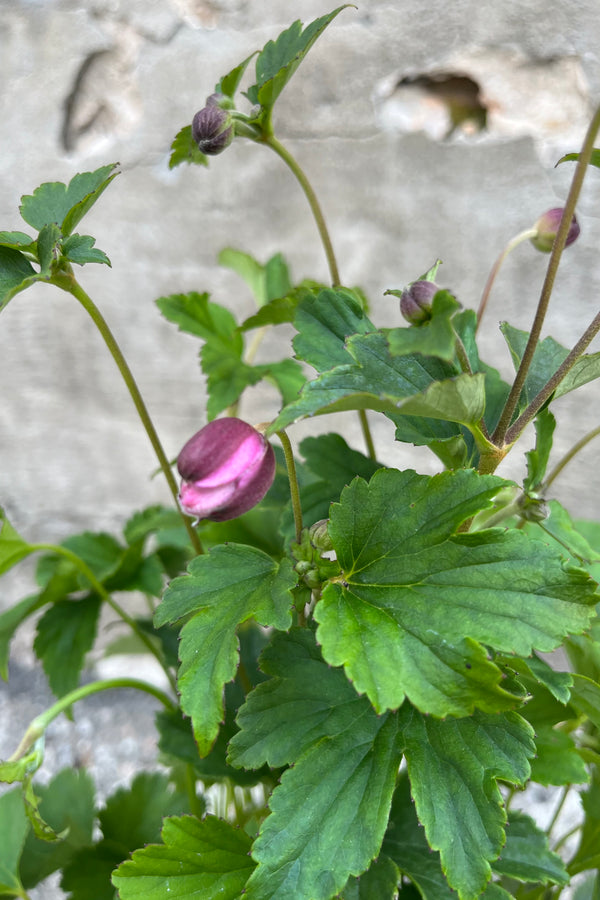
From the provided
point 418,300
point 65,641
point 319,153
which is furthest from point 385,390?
point 319,153

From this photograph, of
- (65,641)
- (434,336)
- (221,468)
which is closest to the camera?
(434,336)

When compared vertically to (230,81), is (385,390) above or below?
below

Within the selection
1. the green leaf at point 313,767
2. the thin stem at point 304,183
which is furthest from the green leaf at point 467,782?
the thin stem at point 304,183

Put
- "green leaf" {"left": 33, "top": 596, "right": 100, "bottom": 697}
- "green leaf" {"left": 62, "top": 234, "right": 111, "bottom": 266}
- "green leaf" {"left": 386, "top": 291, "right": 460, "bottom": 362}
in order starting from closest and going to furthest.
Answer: "green leaf" {"left": 386, "top": 291, "right": 460, "bottom": 362} → "green leaf" {"left": 62, "top": 234, "right": 111, "bottom": 266} → "green leaf" {"left": 33, "top": 596, "right": 100, "bottom": 697}

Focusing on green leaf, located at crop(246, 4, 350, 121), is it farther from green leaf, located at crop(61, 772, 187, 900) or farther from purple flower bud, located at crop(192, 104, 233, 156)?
green leaf, located at crop(61, 772, 187, 900)

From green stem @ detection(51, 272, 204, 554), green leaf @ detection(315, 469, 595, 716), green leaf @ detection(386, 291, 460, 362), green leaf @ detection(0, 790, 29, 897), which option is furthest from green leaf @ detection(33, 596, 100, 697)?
green leaf @ detection(386, 291, 460, 362)

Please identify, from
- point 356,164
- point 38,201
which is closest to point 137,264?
point 356,164

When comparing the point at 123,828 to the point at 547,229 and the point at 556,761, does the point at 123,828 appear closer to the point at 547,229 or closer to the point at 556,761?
the point at 556,761
